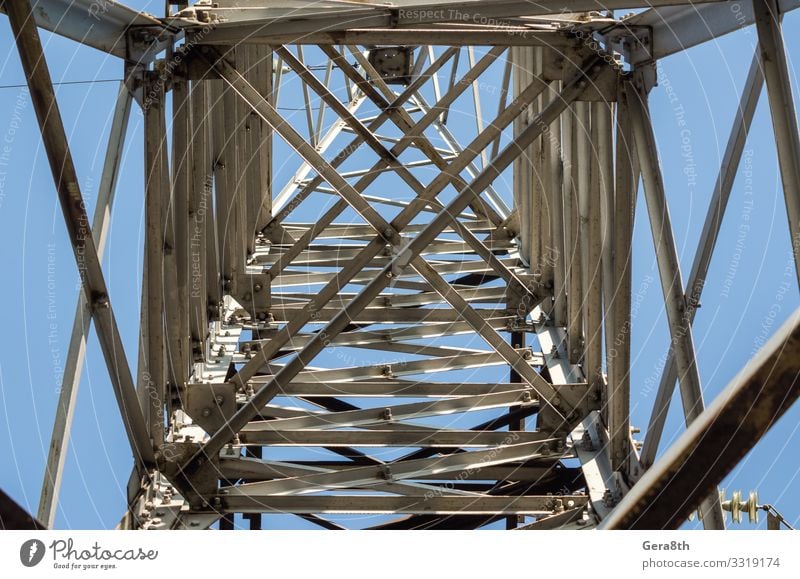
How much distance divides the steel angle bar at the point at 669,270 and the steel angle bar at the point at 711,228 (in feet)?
0.38

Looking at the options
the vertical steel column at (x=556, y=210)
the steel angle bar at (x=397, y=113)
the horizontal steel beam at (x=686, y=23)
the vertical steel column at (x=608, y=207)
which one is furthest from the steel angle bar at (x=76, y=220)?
the steel angle bar at (x=397, y=113)

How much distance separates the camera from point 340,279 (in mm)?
11219

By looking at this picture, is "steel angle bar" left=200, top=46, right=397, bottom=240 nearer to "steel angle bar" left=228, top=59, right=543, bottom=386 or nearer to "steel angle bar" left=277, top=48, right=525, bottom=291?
"steel angle bar" left=228, top=59, right=543, bottom=386

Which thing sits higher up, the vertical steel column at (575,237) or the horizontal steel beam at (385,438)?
the vertical steel column at (575,237)

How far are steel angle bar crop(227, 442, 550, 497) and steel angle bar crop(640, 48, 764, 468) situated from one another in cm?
211

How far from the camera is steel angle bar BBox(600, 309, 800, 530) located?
4.99m

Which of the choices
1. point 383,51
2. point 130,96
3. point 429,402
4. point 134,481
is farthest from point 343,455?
point 383,51

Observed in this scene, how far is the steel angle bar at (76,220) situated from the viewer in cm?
757

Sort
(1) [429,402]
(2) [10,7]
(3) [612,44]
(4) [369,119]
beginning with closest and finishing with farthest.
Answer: (2) [10,7] → (3) [612,44] → (1) [429,402] → (4) [369,119]

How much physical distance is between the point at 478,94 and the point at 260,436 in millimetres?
9748

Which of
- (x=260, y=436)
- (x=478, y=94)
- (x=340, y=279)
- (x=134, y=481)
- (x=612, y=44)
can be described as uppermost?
(x=478, y=94)

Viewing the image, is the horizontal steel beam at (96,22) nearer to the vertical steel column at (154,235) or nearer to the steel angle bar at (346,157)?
the vertical steel column at (154,235)

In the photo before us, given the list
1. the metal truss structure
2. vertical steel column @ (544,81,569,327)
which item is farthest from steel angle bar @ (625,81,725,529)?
vertical steel column @ (544,81,569,327)

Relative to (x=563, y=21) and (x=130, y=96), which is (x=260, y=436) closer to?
(x=130, y=96)
